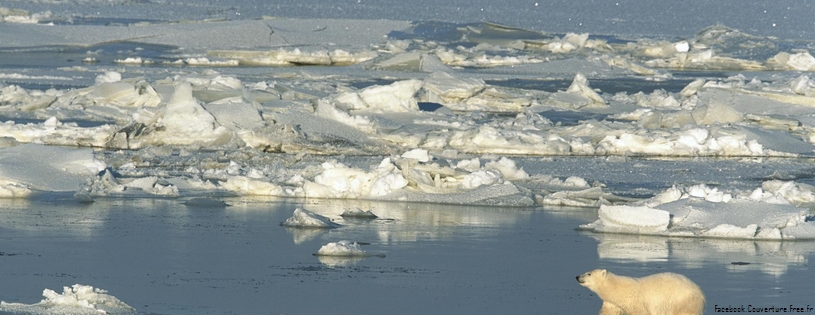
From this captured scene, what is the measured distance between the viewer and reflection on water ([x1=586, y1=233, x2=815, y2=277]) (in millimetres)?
7219

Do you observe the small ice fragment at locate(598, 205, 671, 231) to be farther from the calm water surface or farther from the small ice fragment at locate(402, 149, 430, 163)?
the small ice fragment at locate(402, 149, 430, 163)

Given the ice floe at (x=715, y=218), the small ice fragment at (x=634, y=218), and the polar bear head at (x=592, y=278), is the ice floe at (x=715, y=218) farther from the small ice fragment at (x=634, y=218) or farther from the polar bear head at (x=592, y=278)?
the polar bear head at (x=592, y=278)

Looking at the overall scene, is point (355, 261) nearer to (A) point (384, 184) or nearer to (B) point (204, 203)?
(B) point (204, 203)

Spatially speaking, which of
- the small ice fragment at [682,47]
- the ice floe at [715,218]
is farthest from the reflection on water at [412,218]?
the small ice fragment at [682,47]

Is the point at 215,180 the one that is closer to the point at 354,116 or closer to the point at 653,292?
the point at 354,116

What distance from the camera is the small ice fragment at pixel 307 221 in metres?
8.20

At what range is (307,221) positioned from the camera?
324 inches

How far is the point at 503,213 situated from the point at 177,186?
272 cm

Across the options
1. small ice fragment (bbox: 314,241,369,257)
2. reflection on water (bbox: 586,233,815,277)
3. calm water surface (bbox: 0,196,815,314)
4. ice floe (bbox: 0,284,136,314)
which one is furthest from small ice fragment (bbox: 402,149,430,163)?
ice floe (bbox: 0,284,136,314)

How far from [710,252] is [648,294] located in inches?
105

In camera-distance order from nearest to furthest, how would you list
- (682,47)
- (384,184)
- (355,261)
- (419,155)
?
(355,261) < (384,184) < (419,155) < (682,47)

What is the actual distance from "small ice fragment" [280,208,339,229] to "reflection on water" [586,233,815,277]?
180cm

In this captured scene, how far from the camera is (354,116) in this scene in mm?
13688

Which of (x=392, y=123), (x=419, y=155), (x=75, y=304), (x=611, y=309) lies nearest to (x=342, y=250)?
(x=75, y=304)
